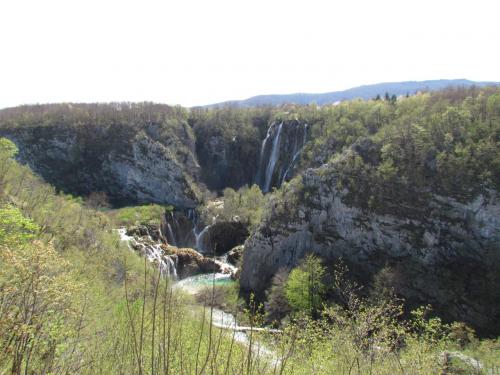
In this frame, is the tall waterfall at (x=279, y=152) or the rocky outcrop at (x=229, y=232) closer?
the rocky outcrop at (x=229, y=232)

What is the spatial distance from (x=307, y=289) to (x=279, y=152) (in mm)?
52234

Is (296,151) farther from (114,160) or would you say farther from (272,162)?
(114,160)

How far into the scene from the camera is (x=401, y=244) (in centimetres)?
3781

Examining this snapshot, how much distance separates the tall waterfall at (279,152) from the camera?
8069 centimetres

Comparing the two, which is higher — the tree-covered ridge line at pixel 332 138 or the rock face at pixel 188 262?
the tree-covered ridge line at pixel 332 138

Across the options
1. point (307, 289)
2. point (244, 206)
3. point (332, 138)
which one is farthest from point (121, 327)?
point (332, 138)

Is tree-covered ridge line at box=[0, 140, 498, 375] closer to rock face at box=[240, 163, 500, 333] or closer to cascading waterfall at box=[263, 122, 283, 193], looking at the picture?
rock face at box=[240, 163, 500, 333]

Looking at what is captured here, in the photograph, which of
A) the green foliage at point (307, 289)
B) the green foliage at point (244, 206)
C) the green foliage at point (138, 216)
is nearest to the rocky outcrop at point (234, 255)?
the green foliage at point (244, 206)

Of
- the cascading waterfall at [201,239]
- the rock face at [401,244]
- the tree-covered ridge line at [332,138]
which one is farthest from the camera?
the cascading waterfall at [201,239]

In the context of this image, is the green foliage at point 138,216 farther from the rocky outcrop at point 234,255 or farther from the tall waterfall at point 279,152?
the tall waterfall at point 279,152

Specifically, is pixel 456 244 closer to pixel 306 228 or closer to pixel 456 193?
pixel 456 193

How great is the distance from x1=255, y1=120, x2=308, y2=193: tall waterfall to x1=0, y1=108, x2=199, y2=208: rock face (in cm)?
1543

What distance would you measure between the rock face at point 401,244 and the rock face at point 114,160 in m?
33.8

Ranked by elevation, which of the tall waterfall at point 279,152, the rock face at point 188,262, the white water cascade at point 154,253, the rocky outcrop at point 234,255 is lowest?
the rocky outcrop at point 234,255
